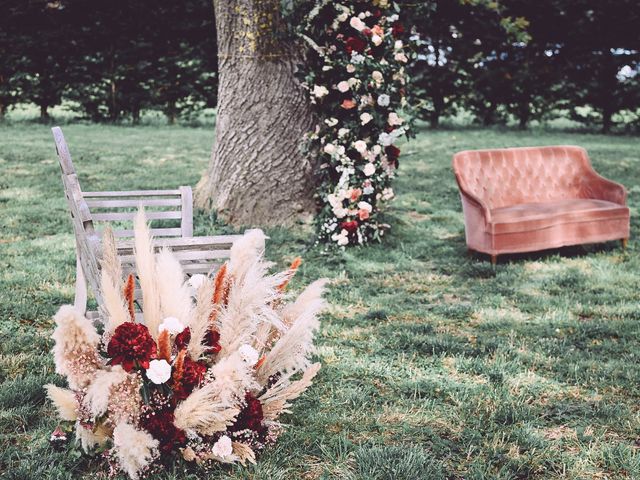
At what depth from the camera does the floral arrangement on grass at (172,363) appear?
96.8 inches

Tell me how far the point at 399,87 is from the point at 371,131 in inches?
19.2

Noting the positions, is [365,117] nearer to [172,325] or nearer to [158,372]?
[172,325]

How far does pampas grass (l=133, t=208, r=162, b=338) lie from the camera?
8.40 feet

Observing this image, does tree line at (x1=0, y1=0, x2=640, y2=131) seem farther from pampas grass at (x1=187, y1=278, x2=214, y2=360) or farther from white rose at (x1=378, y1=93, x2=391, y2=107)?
pampas grass at (x1=187, y1=278, x2=214, y2=360)

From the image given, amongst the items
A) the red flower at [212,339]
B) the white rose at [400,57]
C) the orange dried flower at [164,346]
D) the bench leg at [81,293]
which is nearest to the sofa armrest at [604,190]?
the white rose at [400,57]

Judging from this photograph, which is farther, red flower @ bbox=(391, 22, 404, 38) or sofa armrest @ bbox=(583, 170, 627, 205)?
sofa armrest @ bbox=(583, 170, 627, 205)

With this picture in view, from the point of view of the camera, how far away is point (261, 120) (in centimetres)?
673

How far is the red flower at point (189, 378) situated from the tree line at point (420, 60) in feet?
46.3

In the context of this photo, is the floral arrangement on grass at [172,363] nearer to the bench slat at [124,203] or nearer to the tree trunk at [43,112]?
the bench slat at [124,203]

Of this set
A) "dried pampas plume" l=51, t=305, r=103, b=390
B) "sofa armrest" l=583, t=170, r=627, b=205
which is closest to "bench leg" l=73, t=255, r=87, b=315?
"dried pampas plume" l=51, t=305, r=103, b=390

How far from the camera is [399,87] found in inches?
250

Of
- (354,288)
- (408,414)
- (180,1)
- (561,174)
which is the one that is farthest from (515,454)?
(180,1)

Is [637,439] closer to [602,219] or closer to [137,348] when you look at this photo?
[137,348]

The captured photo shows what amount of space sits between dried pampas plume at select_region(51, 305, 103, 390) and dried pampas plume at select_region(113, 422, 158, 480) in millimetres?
235
